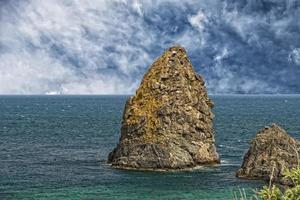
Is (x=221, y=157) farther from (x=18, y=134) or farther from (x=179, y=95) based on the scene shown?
(x=18, y=134)

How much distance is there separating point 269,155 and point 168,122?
21.7 m

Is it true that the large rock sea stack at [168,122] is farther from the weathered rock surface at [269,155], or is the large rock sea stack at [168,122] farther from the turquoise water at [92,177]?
the weathered rock surface at [269,155]

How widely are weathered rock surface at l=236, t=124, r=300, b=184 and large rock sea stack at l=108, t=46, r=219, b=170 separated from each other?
12.6m

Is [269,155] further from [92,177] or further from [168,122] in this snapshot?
[92,177]

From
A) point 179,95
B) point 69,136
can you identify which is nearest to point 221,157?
point 179,95

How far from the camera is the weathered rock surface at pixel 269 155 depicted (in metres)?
83.7

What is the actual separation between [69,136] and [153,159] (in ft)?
210

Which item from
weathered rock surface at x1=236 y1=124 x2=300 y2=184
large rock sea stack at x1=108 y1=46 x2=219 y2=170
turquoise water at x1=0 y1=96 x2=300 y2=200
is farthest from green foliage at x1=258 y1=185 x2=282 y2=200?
large rock sea stack at x1=108 y1=46 x2=219 y2=170

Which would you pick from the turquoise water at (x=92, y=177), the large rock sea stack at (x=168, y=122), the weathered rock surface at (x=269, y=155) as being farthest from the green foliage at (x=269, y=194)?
the large rock sea stack at (x=168, y=122)

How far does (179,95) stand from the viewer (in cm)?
10369

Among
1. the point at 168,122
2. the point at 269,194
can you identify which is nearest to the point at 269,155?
the point at 168,122

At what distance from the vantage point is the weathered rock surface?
83688 millimetres

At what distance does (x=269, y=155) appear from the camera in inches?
3364

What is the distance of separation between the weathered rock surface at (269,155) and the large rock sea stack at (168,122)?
12648mm
